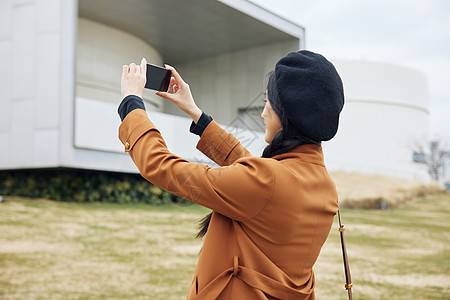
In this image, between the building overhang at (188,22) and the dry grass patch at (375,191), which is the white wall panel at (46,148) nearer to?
the building overhang at (188,22)

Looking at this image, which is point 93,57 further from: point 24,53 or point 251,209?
point 251,209

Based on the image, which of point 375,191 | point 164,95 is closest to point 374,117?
point 375,191

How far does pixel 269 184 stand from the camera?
1.05 metres

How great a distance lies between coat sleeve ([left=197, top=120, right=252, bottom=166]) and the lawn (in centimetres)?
308

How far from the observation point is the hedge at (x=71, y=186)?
29.6 ft

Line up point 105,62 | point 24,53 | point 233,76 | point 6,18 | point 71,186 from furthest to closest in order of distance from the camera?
point 233,76 < point 105,62 < point 71,186 < point 6,18 < point 24,53

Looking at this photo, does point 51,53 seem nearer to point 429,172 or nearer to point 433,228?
point 433,228

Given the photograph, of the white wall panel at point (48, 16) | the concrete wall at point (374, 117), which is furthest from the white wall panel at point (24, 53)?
the concrete wall at point (374, 117)

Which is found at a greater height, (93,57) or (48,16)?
(48,16)

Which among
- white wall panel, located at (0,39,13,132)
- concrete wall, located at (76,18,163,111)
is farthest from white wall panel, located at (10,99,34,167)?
concrete wall, located at (76,18,163,111)

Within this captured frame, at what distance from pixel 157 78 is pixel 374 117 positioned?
26803mm

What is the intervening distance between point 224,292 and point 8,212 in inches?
280

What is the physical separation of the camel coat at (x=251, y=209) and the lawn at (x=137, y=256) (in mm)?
3288

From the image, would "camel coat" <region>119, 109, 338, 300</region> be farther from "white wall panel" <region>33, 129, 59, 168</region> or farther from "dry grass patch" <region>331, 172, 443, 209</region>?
"dry grass patch" <region>331, 172, 443, 209</region>
